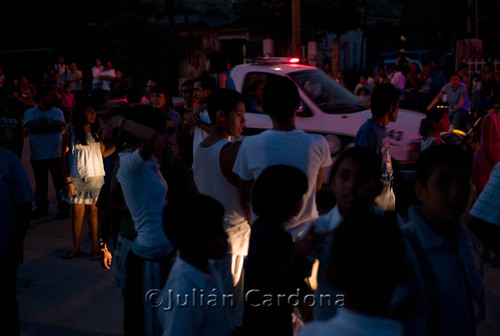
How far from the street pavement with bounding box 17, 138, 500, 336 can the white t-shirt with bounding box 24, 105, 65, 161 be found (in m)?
1.49

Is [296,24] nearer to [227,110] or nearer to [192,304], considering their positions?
[227,110]

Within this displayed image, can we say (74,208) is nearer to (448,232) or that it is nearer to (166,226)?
(166,226)

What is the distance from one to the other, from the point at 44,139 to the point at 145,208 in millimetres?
5602

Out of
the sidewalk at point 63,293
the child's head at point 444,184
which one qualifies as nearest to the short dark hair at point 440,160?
the child's head at point 444,184

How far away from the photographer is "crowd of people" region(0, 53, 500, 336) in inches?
88.5

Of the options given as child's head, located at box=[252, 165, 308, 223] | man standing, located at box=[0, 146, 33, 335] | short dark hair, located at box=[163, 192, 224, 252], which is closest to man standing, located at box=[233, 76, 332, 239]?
child's head, located at box=[252, 165, 308, 223]

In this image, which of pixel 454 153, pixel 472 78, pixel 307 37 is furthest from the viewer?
pixel 307 37

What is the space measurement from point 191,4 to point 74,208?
98.1ft

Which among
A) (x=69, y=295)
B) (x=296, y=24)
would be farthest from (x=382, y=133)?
(x=296, y=24)

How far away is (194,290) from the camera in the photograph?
9.16 feet

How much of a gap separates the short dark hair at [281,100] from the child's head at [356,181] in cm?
74

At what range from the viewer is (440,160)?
2953 millimetres

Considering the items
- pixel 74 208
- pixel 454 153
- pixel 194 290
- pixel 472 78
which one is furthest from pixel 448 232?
pixel 472 78

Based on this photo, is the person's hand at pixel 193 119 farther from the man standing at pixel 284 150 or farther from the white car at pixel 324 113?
the white car at pixel 324 113
